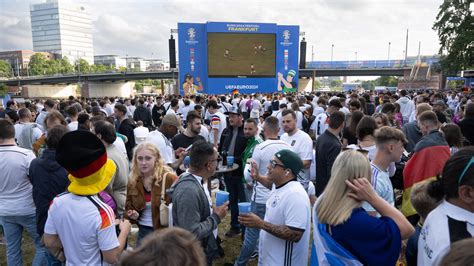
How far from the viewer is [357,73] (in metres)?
65.2

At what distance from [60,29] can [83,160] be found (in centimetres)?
19090

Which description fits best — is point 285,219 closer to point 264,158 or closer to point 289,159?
point 289,159

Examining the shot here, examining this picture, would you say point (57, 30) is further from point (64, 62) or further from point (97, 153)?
point (97, 153)

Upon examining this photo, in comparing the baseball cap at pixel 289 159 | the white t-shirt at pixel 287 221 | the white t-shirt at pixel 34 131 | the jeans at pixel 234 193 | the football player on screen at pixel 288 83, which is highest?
the football player on screen at pixel 288 83

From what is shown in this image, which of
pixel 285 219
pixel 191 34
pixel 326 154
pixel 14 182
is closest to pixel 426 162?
pixel 326 154

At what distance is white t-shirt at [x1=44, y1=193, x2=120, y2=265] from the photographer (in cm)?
217

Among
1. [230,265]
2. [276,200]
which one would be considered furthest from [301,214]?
[230,265]

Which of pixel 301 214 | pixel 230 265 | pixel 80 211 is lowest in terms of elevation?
pixel 230 265

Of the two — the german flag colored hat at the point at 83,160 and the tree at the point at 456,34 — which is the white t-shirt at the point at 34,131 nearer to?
the german flag colored hat at the point at 83,160

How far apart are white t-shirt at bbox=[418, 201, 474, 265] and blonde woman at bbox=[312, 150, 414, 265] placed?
178 millimetres

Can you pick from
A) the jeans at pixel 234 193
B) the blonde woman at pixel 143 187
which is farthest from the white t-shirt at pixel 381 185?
the jeans at pixel 234 193

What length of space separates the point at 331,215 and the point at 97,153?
5.21 feet

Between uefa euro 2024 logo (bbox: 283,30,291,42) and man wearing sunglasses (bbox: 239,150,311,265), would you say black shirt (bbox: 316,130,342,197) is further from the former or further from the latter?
uefa euro 2024 logo (bbox: 283,30,291,42)

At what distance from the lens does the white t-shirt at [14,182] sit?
3.48 m
